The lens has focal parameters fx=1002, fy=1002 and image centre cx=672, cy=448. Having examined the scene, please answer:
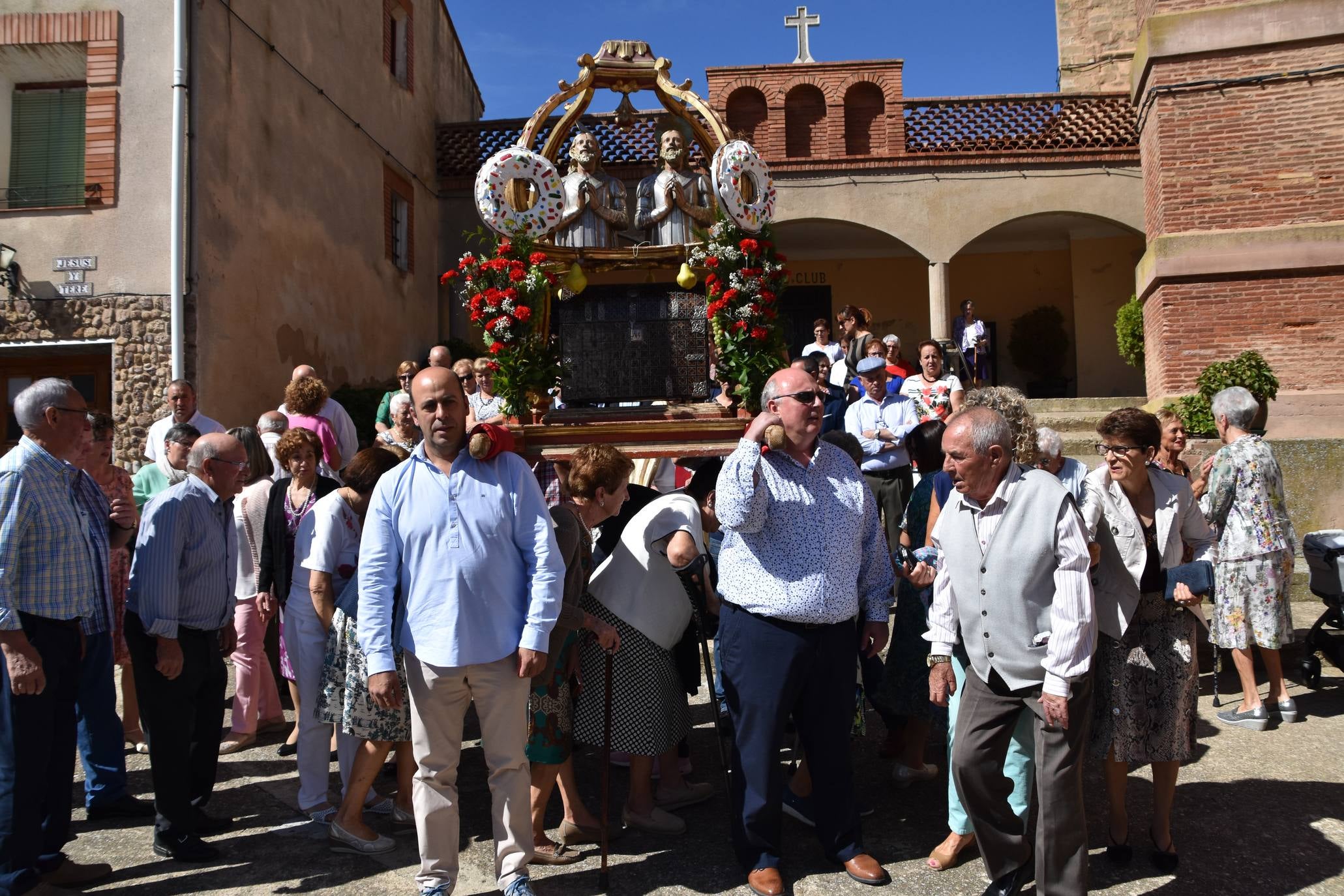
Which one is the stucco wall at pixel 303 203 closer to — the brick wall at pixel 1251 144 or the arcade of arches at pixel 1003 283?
the arcade of arches at pixel 1003 283

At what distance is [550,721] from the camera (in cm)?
452

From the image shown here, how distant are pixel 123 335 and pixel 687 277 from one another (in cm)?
721

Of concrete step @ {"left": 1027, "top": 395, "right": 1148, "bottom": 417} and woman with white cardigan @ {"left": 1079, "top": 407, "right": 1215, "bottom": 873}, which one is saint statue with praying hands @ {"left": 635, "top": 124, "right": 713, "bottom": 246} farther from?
concrete step @ {"left": 1027, "top": 395, "right": 1148, "bottom": 417}

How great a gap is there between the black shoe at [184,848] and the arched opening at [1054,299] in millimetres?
17631

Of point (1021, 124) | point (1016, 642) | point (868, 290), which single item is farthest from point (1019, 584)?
point (868, 290)

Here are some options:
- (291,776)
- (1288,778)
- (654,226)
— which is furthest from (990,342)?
(291,776)

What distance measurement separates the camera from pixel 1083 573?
364 centimetres

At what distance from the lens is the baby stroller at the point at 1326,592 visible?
21.6ft

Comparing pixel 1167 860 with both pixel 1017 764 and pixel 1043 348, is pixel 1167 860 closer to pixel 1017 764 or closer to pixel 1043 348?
pixel 1017 764

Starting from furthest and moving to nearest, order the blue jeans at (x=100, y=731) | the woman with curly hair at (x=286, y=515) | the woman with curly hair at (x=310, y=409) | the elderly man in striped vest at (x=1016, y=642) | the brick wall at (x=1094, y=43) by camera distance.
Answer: the brick wall at (x=1094, y=43)
the woman with curly hair at (x=310, y=409)
the woman with curly hair at (x=286, y=515)
the blue jeans at (x=100, y=731)
the elderly man in striped vest at (x=1016, y=642)

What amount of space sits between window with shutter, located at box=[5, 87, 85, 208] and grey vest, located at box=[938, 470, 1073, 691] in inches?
446

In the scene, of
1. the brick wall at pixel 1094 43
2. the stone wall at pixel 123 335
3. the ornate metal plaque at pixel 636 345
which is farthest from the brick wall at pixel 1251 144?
the stone wall at pixel 123 335

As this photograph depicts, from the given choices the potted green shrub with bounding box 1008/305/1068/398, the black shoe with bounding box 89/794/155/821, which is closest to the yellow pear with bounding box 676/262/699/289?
the black shoe with bounding box 89/794/155/821

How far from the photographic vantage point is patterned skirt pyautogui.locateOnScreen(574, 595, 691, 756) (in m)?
4.66
